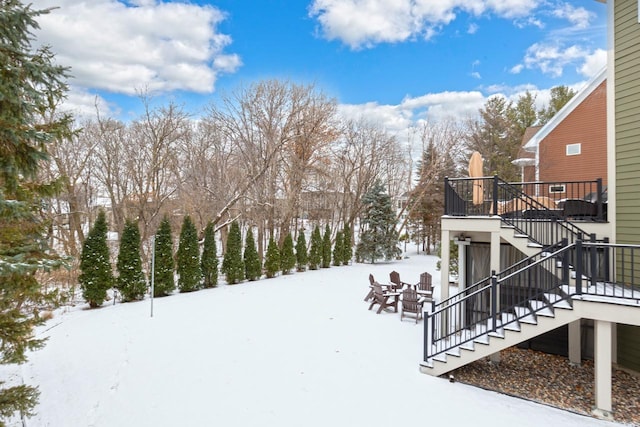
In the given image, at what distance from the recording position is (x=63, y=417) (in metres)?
4.56

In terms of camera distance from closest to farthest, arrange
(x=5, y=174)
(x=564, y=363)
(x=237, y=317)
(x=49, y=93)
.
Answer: (x=5, y=174) < (x=49, y=93) < (x=564, y=363) < (x=237, y=317)

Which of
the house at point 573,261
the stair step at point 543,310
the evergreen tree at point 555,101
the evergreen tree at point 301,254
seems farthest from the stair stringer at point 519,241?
the evergreen tree at point 555,101

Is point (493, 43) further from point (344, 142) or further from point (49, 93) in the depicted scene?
point (49, 93)

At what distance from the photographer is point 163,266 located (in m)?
12.0

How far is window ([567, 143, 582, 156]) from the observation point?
11680mm

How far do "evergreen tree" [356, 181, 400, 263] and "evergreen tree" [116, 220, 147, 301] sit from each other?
1349 centimetres

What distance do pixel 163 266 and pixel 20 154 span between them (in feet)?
30.1

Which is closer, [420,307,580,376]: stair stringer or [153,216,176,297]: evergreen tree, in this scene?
[420,307,580,376]: stair stringer

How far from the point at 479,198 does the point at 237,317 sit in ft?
22.7

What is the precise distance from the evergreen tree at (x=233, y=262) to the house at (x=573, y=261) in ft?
30.8

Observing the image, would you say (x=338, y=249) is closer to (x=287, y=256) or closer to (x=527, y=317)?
(x=287, y=256)

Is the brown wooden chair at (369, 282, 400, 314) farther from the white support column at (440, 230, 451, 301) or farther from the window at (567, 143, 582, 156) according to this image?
the window at (567, 143, 582, 156)

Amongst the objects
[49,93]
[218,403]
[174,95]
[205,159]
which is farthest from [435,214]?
[49,93]

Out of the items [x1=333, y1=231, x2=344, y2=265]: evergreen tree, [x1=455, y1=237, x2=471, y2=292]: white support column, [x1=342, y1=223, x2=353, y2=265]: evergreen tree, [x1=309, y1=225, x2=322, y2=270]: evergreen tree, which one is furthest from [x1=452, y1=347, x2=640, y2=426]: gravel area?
[x1=342, y1=223, x2=353, y2=265]: evergreen tree
